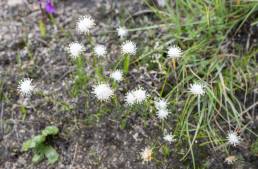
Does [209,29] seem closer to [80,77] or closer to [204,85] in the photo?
[204,85]

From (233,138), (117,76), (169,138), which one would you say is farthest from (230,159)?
(117,76)

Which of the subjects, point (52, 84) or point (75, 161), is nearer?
point (75, 161)

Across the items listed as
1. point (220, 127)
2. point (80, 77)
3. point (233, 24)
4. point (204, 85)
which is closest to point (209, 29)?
point (233, 24)

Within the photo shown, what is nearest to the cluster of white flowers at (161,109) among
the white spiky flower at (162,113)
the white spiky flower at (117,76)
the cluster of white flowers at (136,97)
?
the white spiky flower at (162,113)

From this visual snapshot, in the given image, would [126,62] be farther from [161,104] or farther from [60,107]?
[60,107]

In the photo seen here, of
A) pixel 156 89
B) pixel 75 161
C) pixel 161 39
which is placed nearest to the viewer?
pixel 75 161
